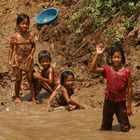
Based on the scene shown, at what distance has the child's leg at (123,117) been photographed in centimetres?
552

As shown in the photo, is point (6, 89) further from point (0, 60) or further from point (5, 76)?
point (0, 60)

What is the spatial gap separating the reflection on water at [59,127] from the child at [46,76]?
87 centimetres

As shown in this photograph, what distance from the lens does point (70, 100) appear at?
7.24 metres

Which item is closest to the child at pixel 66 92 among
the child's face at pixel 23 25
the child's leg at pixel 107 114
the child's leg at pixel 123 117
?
the child's face at pixel 23 25

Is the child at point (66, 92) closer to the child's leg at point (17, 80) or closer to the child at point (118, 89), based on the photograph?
the child's leg at point (17, 80)

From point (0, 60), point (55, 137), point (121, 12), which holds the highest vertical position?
point (121, 12)

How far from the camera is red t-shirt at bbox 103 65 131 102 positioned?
554 cm

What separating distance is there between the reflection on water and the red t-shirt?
419mm

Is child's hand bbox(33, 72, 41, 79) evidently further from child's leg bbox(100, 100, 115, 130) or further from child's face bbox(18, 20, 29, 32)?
child's leg bbox(100, 100, 115, 130)

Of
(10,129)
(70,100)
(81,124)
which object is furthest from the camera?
(70,100)

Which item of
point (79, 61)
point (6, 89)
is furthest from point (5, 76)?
point (79, 61)

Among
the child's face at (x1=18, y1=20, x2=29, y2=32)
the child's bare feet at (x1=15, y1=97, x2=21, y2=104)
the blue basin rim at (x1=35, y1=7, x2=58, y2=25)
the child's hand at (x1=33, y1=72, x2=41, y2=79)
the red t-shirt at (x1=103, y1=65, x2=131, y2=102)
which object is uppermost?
the blue basin rim at (x1=35, y1=7, x2=58, y2=25)

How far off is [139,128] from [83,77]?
260 cm

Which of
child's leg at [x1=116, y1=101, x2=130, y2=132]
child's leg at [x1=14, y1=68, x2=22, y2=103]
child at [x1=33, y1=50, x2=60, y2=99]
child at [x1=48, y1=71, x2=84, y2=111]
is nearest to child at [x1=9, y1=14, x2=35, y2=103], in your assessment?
child's leg at [x1=14, y1=68, x2=22, y2=103]
